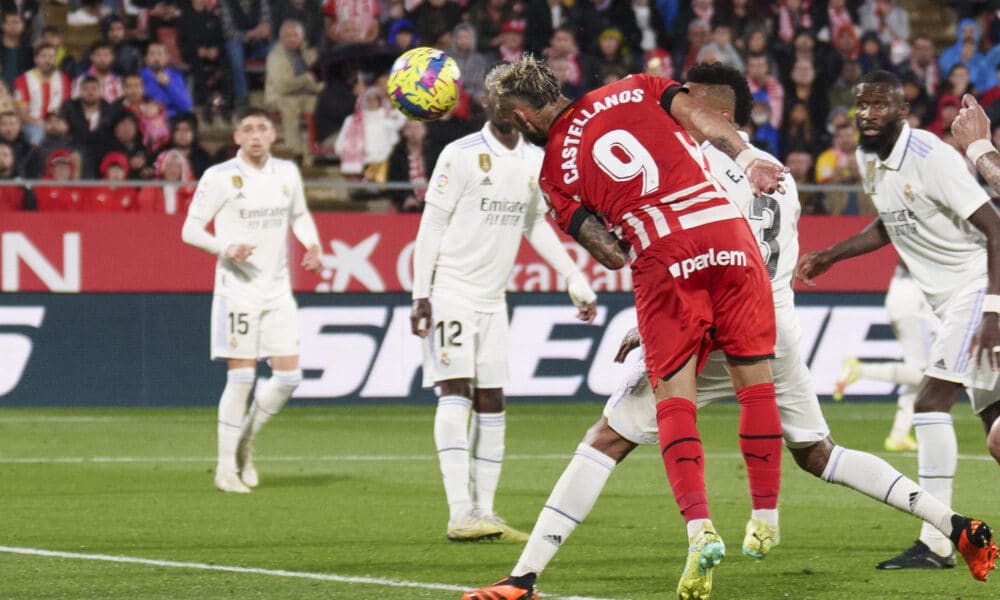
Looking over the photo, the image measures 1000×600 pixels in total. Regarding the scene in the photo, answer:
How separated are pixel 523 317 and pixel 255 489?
6024 mm

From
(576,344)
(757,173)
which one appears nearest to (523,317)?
(576,344)

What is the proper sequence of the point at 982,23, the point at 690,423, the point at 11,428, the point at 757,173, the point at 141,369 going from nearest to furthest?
the point at 757,173 < the point at 690,423 < the point at 11,428 < the point at 141,369 < the point at 982,23

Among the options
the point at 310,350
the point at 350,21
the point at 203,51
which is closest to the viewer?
the point at 310,350

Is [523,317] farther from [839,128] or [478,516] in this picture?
[478,516]

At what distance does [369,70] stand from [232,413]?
8.21m

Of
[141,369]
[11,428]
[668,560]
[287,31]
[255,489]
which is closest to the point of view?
[668,560]

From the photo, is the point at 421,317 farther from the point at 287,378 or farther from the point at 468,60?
the point at 468,60

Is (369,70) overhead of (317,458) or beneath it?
overhead

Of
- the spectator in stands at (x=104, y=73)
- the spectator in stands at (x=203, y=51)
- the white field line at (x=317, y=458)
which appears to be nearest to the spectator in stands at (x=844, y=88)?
the spectator in stands at (x=203, y=51)

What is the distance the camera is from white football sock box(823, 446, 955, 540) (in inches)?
260

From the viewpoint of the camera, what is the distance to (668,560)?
788 cm

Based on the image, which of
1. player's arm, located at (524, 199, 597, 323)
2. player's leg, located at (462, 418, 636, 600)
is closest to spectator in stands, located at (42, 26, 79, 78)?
player's arm, located at (524, 199, 597, 323)

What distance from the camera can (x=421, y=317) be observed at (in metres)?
8.89

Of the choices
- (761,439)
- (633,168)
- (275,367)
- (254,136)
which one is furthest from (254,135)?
(761,439)
